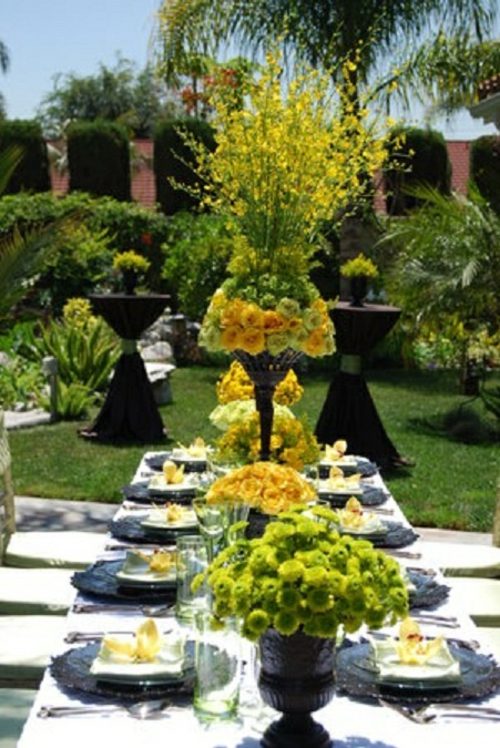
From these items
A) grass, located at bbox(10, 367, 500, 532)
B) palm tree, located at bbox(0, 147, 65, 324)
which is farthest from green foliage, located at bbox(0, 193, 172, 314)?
palm tree, located at bbox(0, 147, 65, 324)

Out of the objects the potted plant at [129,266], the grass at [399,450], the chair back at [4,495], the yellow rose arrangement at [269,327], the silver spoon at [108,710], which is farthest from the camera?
the potted plant at [129,266]

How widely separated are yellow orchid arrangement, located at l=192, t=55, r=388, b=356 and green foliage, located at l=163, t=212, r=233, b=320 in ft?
36.0

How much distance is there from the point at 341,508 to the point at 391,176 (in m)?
15.1

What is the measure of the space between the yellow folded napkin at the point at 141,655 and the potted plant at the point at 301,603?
401mm

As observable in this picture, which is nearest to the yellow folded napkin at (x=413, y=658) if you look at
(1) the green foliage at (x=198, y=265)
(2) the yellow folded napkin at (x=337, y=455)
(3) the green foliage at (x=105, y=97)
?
(2) the yellow folded napkin at (x=337, y=455)

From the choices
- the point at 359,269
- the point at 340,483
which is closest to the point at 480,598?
the point at 340,483

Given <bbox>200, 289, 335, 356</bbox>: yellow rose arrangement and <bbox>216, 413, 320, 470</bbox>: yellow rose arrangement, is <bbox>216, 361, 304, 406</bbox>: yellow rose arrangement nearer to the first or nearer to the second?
<bbox>216, 413, 320, 470</bbox>: yellow rose arrangement

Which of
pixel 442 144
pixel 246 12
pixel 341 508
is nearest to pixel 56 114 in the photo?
pixel 442 144

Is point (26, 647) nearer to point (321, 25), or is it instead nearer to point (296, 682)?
point (296, 682)

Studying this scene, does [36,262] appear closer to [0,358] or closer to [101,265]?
[0,358]

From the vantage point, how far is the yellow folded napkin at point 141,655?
2.80 metres

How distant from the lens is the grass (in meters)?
8.49

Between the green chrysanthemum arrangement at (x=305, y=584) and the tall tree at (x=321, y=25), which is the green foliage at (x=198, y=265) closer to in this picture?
the tall tree at (x=321, y=25)

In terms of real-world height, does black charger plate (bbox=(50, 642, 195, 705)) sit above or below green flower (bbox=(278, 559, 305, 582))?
below
